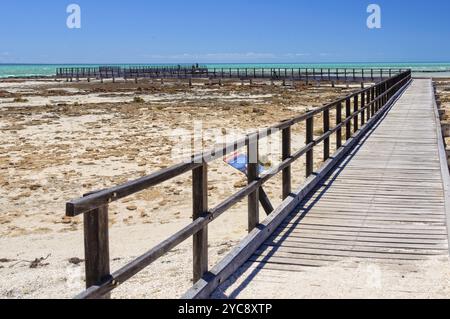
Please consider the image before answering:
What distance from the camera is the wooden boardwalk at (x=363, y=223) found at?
496 centimetres

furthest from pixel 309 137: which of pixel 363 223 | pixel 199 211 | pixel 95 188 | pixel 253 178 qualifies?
pixel 95 188

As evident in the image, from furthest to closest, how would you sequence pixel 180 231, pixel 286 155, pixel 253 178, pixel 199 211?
pixel 286 155 → pixel 253 178 → pixel 199 211 → pixel 180 231

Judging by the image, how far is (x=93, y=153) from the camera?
14.8 meters

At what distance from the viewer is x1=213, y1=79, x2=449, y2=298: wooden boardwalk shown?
4961 mm

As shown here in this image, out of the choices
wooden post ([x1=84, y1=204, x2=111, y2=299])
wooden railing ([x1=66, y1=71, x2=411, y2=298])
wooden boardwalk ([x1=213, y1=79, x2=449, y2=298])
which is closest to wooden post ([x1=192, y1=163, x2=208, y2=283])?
wooden railing ([x1=66, y1=71, x2=411, y2=298])

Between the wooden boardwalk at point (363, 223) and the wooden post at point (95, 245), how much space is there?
147 cm

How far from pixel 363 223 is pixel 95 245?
13.1ft

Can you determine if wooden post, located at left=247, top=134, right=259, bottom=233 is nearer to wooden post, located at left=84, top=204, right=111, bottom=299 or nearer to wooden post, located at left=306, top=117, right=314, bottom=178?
wooden post, located at left=306, top=117, right=314, bottom=178

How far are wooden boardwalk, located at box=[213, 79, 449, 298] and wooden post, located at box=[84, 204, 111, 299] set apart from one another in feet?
4.83

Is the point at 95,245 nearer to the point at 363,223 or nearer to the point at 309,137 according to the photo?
the point at 363,223

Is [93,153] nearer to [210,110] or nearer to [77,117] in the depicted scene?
[77,117]

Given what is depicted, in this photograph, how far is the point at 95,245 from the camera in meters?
2.91
